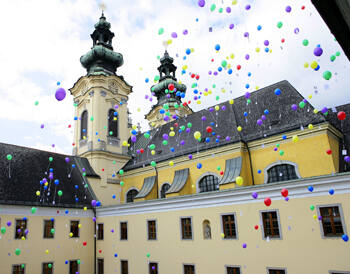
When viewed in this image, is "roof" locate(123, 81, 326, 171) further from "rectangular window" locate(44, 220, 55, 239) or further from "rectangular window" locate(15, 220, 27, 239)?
"rectangular window" locate(15, 220, 27, 239)

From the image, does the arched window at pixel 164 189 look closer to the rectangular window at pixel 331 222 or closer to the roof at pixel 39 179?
the roof at pixel 39 179

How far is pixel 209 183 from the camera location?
1978 cm

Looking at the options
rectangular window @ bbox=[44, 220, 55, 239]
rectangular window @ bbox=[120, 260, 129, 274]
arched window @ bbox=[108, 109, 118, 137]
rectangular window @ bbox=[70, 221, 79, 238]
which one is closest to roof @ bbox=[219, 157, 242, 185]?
rectangular window @ bbox=[120, 260, 129, 274]

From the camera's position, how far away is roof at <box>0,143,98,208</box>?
19172 millimetres

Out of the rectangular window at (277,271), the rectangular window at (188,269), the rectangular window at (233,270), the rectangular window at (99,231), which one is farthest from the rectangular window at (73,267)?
the rectangular window at (277,271)

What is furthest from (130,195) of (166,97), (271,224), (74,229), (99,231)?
(166,97)

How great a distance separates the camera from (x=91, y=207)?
22.0m

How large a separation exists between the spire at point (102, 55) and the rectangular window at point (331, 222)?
74.1ft

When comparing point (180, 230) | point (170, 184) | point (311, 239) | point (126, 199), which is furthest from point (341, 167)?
point (126, 199)

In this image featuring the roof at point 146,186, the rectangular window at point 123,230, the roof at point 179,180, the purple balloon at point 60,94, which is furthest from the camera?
the roof at point 146,186

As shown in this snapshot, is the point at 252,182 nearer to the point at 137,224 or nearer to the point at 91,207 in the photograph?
the point at 137,224

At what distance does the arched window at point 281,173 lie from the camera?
16873 millimetres

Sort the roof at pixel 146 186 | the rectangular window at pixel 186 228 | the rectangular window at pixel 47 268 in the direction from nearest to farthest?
the rectangular window at pixel 186 228
the rectangular window at pixel 47 268
the roof at pixel 146 186

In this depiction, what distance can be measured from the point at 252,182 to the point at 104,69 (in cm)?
1839
